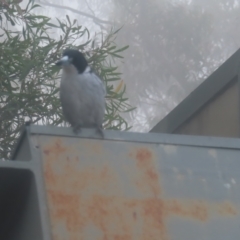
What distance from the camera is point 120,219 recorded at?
2785 mm

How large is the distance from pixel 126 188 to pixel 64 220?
0.33m

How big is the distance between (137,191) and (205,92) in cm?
277

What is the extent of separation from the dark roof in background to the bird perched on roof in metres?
1.21

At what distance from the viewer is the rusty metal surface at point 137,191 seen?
2.74 metres

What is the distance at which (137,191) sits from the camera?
290cm

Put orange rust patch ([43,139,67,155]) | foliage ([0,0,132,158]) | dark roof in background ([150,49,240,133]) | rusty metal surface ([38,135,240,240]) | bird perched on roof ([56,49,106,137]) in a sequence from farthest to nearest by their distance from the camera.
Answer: foliage ([0,0,132,158]) → dark roof in background ([150,49,240,133]) → bird perched on roof ([56,49,106,137]) → orange rust patch ([43,139,67,155]) → rusty metal surface ([38,135,240,240])

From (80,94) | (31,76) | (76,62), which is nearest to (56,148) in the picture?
(80,94)

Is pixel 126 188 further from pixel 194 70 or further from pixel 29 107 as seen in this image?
pixel 194 70

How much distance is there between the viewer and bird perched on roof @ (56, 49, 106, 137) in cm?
433

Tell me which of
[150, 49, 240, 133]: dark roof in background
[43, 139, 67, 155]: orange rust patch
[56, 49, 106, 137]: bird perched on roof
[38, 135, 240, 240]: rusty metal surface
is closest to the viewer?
[38, 135, 240, 240]: rusty metal surface

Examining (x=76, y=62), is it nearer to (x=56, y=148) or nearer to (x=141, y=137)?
(x=141, y=137)

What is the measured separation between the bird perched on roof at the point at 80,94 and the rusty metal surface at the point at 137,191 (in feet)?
4.30

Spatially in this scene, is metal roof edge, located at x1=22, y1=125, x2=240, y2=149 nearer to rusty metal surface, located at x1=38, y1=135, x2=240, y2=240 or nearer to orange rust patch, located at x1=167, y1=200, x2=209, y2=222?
rusty metal surface, located at x1=38, y1=135, x2=240, y2=240

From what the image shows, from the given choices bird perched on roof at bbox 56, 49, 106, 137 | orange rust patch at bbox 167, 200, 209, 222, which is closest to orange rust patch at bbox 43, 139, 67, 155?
orange rust patch at bbox 167, 200, 209, 222
